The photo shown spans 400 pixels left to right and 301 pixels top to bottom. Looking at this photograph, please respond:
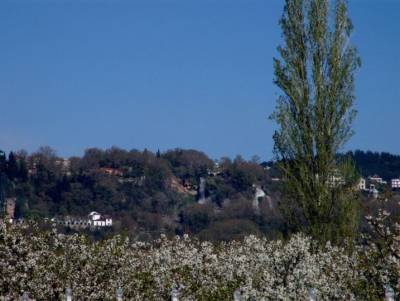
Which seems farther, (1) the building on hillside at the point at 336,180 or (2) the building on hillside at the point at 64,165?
(2) the building on hillside at the point at 64,165

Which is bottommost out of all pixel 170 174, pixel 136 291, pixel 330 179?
pixel 136 291

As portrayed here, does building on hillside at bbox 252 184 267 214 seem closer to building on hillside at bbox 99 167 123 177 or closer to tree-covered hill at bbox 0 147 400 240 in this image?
tree-covered hill at bbox 0 147 400 240

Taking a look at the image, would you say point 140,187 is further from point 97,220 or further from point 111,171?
point 97,220

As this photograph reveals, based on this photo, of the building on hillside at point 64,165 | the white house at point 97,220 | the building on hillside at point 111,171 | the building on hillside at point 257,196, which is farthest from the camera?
the building on hillside at point 111,171

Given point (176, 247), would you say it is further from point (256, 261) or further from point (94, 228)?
point (94, 228)

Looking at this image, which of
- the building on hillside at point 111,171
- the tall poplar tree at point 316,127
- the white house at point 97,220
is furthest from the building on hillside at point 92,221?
the tall poplar tree at point 316,127

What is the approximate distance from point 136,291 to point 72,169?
153037 millimetres

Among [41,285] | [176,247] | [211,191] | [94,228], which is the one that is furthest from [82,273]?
[211,191]

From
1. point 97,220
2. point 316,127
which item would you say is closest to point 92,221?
point 97,220

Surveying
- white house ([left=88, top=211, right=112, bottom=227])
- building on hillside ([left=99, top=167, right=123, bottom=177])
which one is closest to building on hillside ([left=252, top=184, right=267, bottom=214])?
white house ([left=88, top=211, right=112, bottom=227])

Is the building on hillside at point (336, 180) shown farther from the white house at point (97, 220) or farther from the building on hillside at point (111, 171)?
the building on hillside at point (111, 171)

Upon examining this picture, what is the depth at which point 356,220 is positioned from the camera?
3053 cm

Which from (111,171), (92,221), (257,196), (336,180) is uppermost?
(111,171)

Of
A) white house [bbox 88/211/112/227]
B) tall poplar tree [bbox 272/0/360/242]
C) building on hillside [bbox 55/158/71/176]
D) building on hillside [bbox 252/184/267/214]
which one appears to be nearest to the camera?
tall poplar tree [bbox 272/0/360/242]
